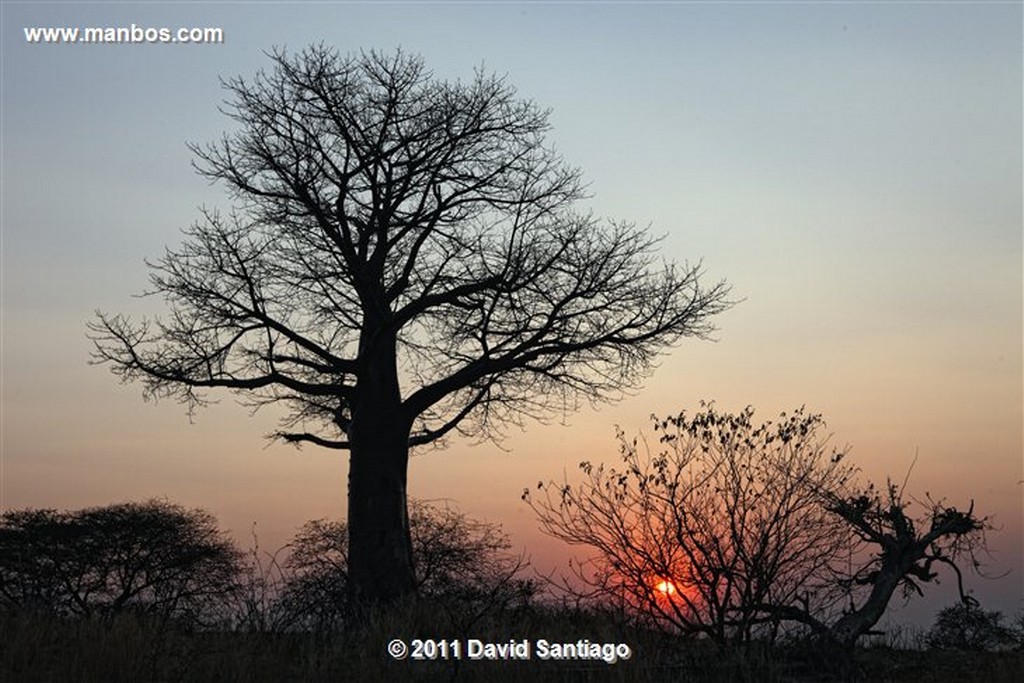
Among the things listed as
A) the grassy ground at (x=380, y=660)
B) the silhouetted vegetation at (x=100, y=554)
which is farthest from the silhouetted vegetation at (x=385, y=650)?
the silhouetted vegetation at (x=100, y=554)

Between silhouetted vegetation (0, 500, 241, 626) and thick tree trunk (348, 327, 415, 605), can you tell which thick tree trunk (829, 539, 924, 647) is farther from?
silhouetted vegetation (0, 500, 241, 626)

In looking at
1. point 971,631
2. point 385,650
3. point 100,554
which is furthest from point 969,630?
point 100,554

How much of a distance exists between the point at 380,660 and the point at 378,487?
5320mm

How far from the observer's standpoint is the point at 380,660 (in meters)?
12.1

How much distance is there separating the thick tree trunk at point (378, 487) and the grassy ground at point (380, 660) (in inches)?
155

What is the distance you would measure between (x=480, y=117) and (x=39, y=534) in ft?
48.2

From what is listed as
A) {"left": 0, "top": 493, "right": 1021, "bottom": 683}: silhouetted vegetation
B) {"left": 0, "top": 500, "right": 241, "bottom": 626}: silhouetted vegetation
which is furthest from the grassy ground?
{"left": 0, "top": 500, "right": 241, "bottom": 626}: silhouetted vegetation

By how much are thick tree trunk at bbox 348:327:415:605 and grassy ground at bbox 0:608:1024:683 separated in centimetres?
393

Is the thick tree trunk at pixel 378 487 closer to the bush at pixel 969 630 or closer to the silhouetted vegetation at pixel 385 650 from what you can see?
the silhouetted vegetation at pixel 385 650

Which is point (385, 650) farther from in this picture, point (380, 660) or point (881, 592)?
point (881, 592)

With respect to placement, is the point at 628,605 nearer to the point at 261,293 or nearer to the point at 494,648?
the point at 494,648

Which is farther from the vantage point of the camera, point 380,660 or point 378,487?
point 378,487

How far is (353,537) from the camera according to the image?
17266 millimetres

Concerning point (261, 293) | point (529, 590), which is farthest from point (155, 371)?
point (529, 590)
